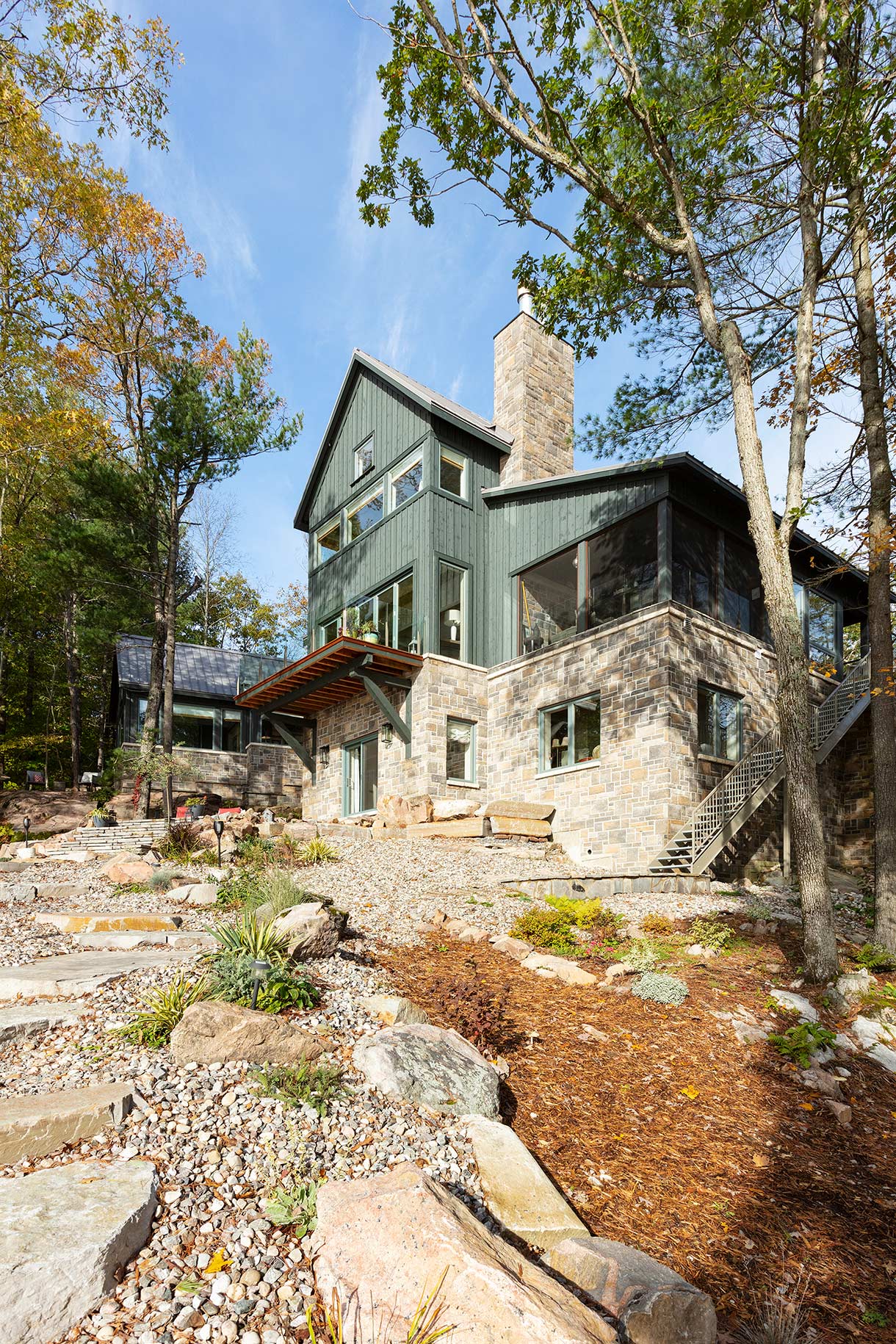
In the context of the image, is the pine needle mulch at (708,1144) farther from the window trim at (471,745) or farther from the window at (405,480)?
the window at (405,480)

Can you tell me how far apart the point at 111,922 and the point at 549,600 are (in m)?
10.8

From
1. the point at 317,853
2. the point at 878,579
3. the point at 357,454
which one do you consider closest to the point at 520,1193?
the point at 878,579

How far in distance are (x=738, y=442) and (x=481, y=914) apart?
572cm

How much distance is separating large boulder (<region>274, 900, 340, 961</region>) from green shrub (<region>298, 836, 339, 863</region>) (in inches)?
203

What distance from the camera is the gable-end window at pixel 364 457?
718 inches

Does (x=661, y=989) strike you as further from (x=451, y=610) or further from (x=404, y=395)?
(x=404, y=395)

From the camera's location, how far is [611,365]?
1106 centimetres

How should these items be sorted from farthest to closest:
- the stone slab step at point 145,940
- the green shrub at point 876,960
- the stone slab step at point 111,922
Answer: the stone slab step at point 111,922, the green shrub at point 876,960, the stone slab step at point 145,940

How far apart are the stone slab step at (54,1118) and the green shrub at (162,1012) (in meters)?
0.61

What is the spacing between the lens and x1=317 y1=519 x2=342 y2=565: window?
19.6 meters

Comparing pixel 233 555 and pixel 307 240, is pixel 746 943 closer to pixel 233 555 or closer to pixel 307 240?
pixel 307 240

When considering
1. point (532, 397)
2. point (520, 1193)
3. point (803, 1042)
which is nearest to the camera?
point (520, 1193)

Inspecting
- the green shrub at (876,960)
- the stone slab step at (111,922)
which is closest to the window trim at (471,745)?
the stone slab step at (111,922)

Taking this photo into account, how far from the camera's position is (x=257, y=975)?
418cm
